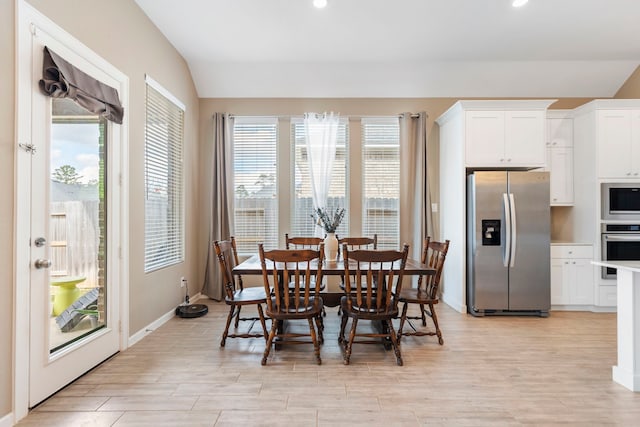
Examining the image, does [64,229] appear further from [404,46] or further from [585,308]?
[585,308]

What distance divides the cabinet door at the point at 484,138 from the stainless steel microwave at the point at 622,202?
135 cm

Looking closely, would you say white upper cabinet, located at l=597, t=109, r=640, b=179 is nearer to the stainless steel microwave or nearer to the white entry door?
the stainless steel microwave

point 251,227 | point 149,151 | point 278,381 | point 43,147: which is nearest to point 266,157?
point 251,227

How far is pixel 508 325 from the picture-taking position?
11.4ft

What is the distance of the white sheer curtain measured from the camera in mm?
4445

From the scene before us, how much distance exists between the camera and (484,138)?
3.86 m

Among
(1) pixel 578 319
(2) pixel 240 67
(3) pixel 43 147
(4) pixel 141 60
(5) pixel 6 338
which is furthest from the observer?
(2) pixel 240 67

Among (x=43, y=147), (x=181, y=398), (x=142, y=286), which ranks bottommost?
(x=181, y=398)

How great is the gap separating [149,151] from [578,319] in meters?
5.22

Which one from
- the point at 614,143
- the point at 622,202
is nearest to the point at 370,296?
the point at 622,202

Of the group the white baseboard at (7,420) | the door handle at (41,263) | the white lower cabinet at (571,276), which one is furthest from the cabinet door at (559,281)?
the white baseboard at (7,420)

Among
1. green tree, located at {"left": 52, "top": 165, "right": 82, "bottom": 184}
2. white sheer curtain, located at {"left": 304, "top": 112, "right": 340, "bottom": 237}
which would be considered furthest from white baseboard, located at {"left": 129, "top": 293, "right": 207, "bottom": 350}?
white sheer curtain, located at {"left": 304, "top": 112, "right": 340, "bottom": 237}

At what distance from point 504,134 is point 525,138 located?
27 cm

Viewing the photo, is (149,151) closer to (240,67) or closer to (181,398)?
(240,67)
